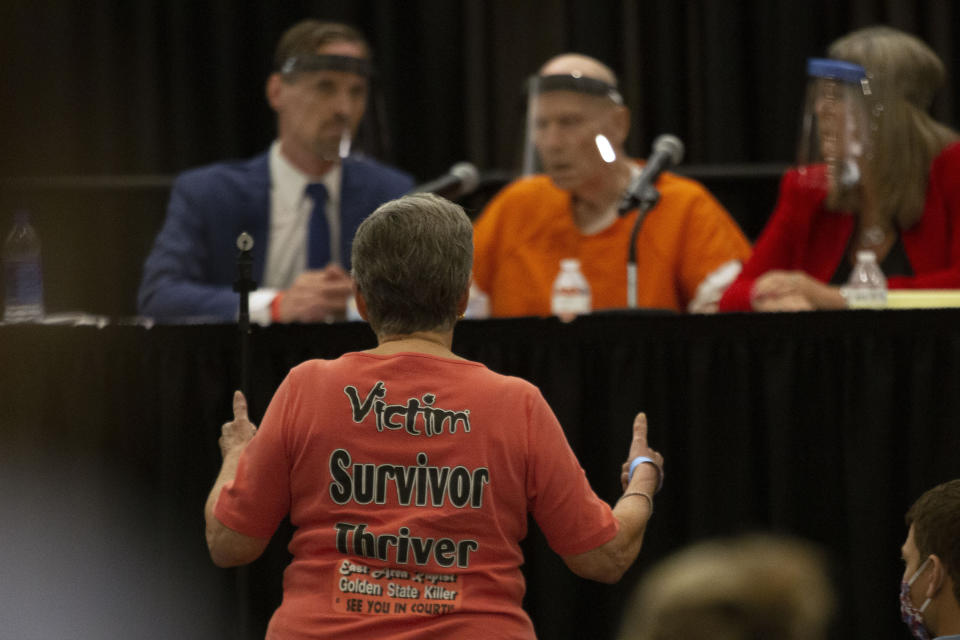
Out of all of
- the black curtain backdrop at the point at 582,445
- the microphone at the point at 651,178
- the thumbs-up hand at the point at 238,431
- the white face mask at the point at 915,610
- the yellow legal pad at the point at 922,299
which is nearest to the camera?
the white face mask at the point at 915,610

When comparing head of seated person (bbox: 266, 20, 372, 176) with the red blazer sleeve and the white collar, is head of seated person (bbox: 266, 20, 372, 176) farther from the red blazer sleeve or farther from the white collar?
the red blazer sleeve

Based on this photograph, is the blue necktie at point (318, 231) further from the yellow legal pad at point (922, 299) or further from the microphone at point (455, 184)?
the yellow legal pad at point (922, 299)

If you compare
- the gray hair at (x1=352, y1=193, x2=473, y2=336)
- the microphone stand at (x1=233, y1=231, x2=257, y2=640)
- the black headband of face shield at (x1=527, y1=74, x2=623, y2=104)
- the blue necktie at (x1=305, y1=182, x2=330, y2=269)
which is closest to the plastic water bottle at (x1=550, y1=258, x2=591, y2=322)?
the black headband of face shield at (x1=527, y1=74, x2=623, y2=104)

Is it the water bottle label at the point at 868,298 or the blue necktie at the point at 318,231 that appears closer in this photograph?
the water bottle label at the point at 868,298

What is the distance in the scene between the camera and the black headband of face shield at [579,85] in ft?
10.3

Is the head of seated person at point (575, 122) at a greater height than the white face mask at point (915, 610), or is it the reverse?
the head of seated person at point (575, 122)

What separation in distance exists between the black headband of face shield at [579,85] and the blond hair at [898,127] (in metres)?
0.56

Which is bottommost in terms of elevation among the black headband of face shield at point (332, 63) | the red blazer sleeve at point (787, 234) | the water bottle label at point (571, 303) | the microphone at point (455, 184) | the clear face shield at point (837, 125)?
the water bottle label at point (571, 303)

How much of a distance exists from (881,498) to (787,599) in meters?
1.33

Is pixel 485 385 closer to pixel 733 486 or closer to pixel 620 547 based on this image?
pixel 620 547

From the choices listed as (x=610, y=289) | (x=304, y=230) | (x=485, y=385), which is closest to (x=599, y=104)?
(x=610, y=289)

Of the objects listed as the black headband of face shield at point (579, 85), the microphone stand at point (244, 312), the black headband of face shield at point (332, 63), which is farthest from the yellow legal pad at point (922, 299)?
the black headband of face shield at point (332, 63)

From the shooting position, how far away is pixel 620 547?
1582 mm

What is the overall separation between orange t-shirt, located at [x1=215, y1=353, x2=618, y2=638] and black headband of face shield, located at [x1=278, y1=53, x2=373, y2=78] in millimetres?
1823
